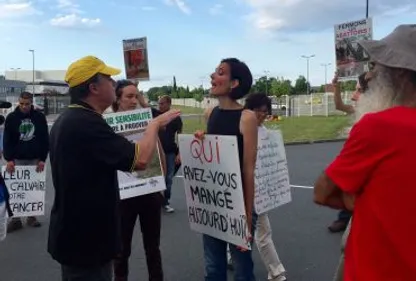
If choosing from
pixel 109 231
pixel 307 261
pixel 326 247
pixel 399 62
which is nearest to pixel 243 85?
pixel 109 231

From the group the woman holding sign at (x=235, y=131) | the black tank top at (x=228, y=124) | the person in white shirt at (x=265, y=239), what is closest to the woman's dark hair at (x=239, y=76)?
the woman holding sign at (x=235, y=131)

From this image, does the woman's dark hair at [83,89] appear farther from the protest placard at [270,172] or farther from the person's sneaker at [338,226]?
the person's sneaker at [338,226]

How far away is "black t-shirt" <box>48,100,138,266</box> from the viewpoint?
108 inches

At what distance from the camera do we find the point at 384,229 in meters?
1.76

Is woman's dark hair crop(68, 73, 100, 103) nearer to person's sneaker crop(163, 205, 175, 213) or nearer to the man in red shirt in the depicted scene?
the man in red shirt

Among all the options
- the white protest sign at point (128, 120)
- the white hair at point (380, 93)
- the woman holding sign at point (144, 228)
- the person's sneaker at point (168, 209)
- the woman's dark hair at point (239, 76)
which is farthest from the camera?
the person's sneaker at point (168, 209)

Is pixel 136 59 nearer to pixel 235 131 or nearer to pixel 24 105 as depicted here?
pixel 24 105

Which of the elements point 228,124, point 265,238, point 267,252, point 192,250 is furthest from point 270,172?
point 228,124

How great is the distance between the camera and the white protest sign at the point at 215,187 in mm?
3408

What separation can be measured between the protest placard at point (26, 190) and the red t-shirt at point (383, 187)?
248 inches

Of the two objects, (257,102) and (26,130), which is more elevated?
(257,102)

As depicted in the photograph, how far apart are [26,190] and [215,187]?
4730mm

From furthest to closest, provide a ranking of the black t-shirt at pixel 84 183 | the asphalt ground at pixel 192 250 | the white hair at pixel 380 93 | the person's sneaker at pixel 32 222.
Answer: the person's sneaker at pixel 32 222 → the asphalt ground at pixel 192 250 → the black t-shirt at pixel 84 183 → the white hair at pixel 380 93

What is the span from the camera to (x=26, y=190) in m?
7.42
